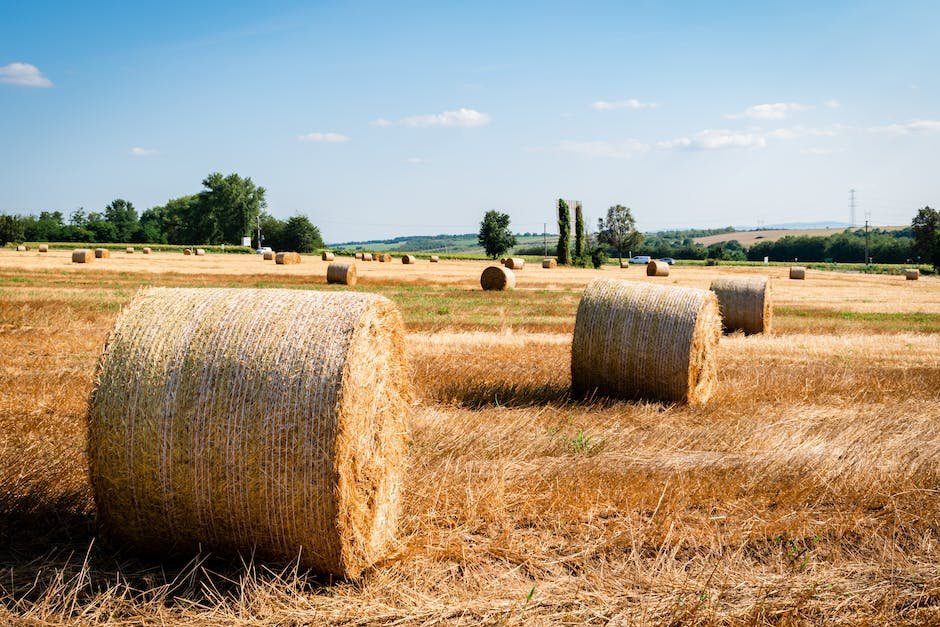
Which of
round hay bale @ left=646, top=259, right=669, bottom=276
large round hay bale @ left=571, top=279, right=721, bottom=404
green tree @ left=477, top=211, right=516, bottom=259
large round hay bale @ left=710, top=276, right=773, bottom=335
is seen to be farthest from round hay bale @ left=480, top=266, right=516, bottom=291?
green tree @ left=477, top=211, right=516, bottom=259

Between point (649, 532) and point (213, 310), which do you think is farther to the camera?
point (649, 532)

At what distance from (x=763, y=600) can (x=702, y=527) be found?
116cm

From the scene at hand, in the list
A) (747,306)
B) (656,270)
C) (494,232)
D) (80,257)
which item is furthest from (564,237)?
(747,306)

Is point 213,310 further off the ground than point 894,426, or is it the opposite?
point 213,310

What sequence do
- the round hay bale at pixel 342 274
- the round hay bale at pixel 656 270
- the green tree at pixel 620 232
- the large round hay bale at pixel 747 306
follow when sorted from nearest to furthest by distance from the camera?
the large round hay bale at pixel 747 306 → the round hay bale at pixel 342 274 → the round hay bale at pixel 656 270 → the green tree at pixel 620 232

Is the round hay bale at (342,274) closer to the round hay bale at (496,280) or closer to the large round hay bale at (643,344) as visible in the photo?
the round hay bale at (496,280)

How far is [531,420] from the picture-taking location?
8.80 meters

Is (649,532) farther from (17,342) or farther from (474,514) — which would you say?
(17,342)

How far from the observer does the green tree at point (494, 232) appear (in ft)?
344

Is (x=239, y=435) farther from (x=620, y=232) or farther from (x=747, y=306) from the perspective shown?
(x=620, y=232)

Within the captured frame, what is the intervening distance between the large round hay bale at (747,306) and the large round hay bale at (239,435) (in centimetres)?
1518

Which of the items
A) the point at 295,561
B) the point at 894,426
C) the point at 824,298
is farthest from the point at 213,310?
the point at 824,298

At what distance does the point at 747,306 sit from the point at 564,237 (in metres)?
63.3

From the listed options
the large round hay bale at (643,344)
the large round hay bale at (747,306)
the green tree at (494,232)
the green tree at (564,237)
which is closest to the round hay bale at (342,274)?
the large round hay bale at (747,306)
